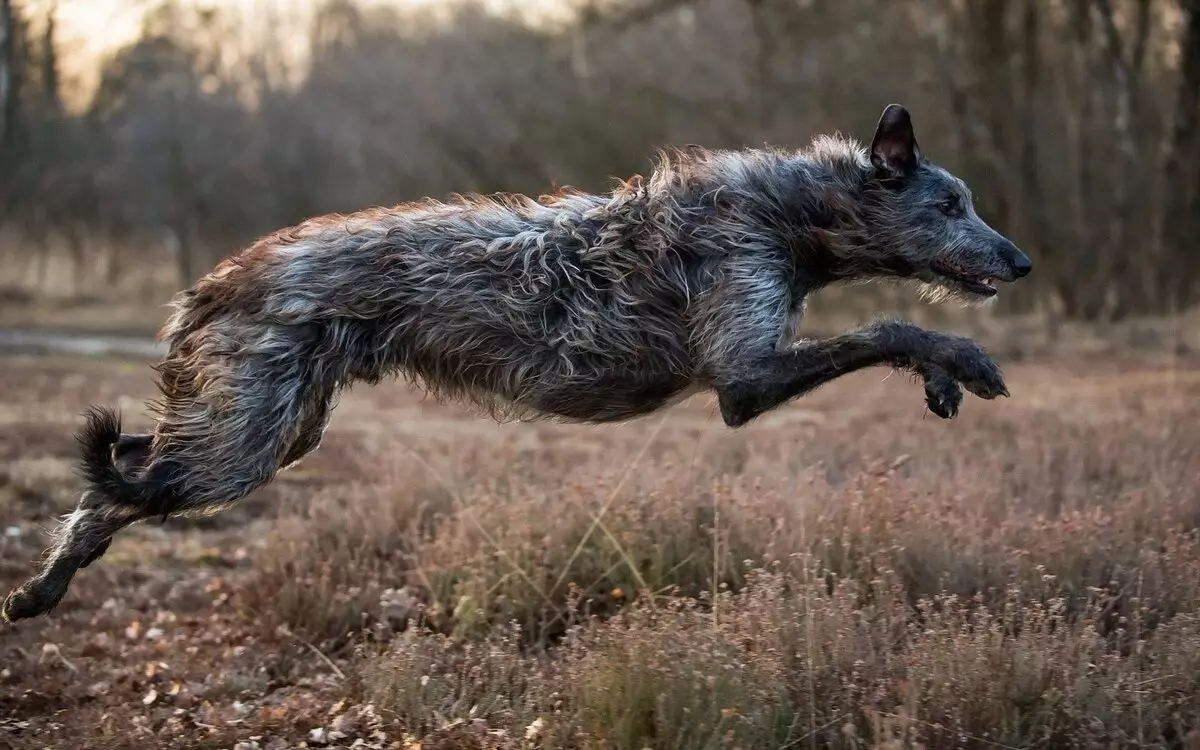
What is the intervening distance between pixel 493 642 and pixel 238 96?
39.2 metres

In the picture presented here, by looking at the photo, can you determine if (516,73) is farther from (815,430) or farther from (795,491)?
(795,491)

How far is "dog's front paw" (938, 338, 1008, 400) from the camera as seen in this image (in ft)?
16.5

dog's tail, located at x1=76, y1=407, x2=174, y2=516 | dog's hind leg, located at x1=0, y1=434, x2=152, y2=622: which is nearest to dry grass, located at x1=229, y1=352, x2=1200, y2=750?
dog's tail, located at x1=76, y1=407, x2=174, y2=516

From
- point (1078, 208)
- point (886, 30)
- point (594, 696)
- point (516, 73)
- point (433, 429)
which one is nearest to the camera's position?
point (594, 696)

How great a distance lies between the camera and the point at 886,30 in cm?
2506

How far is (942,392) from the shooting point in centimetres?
520

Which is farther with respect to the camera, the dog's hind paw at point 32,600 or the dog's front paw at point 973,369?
the dog's hind paw at point 32,600

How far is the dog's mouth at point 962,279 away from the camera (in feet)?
19.2

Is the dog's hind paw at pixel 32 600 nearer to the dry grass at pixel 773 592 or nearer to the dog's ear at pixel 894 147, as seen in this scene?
the dry grass at pixel 773 592

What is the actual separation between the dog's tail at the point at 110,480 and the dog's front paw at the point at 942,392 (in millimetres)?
3368

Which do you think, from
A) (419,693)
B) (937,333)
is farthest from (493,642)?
(937,333)

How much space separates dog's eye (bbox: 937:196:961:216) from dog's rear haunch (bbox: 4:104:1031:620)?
1 centimetres

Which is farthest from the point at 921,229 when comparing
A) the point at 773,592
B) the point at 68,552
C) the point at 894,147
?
the point at 68,552

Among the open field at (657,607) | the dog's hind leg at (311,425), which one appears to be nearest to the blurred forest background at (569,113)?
the open field at (657,607)
